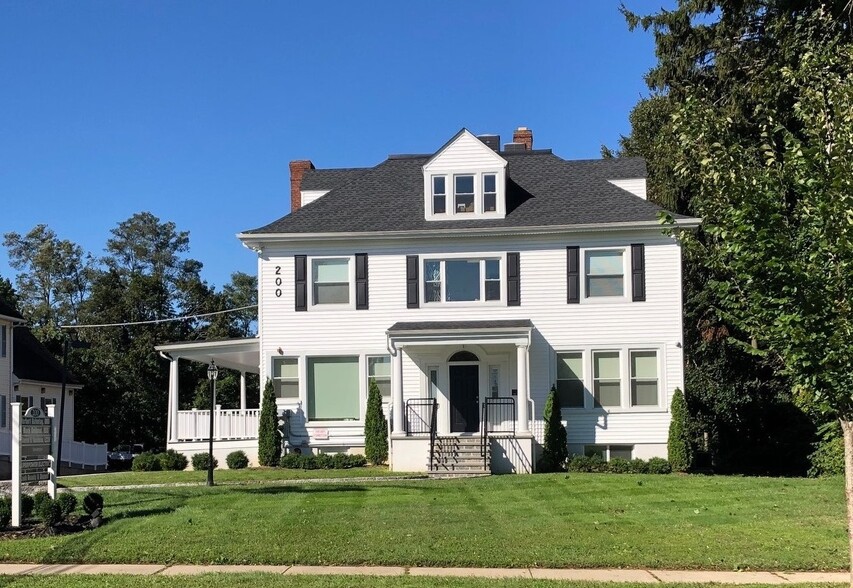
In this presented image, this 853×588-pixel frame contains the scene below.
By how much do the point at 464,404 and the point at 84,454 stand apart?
55.7 ft

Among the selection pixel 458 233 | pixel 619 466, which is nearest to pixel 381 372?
pixel 458 233

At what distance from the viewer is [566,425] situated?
2378 cm

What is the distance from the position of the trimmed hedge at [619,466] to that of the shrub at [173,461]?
10.6 m

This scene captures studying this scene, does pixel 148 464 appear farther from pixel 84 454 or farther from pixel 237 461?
pixel 84 454

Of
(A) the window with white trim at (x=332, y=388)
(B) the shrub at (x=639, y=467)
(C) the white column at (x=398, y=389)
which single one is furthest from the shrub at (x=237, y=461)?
(B) the shrub at (x=639, y=467)

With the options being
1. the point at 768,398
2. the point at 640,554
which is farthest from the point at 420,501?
the point at 768,398

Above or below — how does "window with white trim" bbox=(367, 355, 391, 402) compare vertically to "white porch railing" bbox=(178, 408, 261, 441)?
above

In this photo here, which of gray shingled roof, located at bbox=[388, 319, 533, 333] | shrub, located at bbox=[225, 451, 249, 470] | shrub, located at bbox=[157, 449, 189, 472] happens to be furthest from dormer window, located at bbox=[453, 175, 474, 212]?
shrub, located at bbox=[157, 449, 189, 472]

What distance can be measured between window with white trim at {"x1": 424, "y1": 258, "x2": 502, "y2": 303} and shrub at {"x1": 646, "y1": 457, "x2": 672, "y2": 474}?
5.93 metres

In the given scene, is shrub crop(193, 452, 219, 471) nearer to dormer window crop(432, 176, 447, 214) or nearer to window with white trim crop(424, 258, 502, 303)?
window with white trim crop(424, 258, 502, 303)

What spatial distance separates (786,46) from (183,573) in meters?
18.7

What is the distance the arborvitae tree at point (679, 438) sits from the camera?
74.8 ft

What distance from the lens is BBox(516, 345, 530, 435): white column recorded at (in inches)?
891

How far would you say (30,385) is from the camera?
3466 cm
